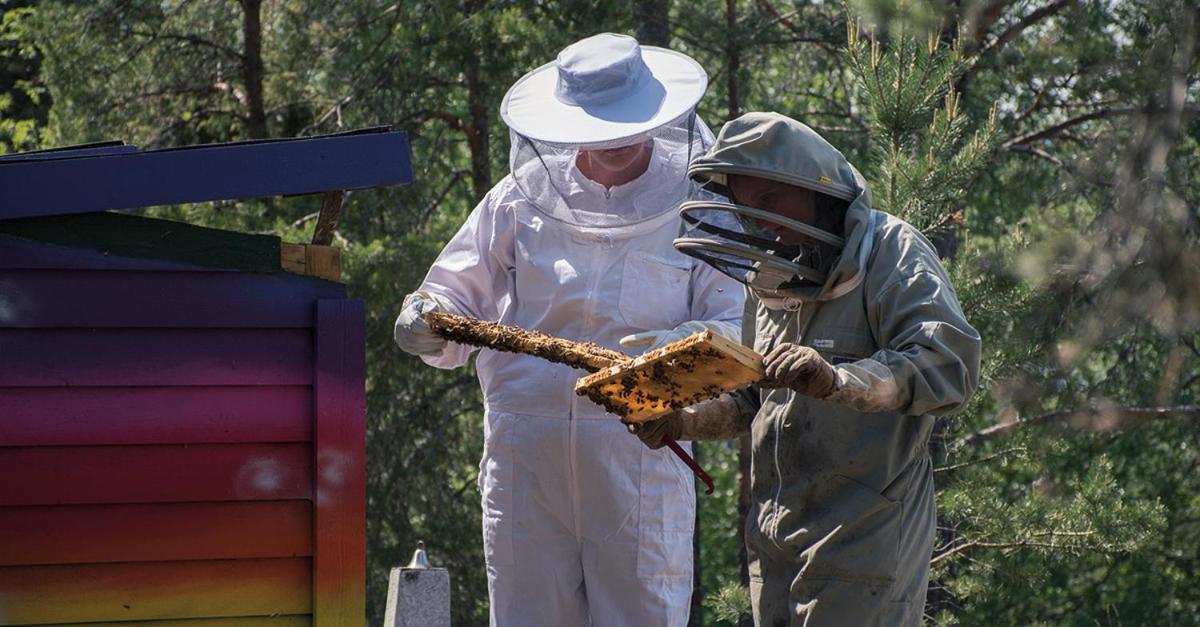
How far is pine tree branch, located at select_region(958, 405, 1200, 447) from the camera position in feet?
23.7

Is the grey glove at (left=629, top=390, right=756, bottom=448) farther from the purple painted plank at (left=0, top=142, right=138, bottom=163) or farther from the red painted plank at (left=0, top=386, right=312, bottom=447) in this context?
the purple painted plank at (left=0, top=142, right=138, bottom=163)

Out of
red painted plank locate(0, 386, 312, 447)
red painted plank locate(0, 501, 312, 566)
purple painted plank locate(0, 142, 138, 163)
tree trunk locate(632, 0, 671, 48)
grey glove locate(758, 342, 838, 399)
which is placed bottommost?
tree trunk locate(632, 0, 671, 48)

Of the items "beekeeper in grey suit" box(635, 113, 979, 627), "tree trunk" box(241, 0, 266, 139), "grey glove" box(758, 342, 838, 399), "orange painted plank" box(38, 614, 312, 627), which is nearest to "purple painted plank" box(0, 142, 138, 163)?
"orange painted plank" box(38, 614, 312, 627)

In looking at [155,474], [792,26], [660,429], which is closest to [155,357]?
[155,474]

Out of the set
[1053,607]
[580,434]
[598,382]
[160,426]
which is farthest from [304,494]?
[1053,607]

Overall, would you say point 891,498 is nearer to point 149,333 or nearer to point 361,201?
point 149,333

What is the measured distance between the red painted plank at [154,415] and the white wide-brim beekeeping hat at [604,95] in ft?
3.40

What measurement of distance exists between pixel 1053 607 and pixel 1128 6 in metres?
5.92

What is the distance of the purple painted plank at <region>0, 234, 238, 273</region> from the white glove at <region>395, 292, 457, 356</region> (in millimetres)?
589

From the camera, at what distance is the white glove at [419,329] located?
4.08 m

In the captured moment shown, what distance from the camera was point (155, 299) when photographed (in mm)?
3727

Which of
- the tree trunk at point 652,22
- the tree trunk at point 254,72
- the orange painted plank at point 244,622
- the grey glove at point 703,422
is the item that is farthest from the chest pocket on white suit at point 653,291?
the tree trunk at point 254,72

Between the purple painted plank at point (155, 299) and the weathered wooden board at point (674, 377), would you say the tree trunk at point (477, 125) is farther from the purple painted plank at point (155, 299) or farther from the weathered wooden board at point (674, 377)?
the weathered wooden board at point (674, 377)

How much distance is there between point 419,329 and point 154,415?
0.73 m
